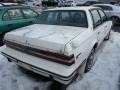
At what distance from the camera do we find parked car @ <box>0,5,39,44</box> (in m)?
6.06

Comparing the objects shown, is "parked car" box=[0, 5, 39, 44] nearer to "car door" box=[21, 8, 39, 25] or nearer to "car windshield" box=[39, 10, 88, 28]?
"car door" box=[21, 8, 39, 25]

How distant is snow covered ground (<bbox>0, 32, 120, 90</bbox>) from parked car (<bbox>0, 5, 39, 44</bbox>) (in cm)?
166

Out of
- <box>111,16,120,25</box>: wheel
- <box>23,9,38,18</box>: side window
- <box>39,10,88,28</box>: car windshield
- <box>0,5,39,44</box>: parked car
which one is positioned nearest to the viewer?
<box>39,10,88,28</box>: car windshield

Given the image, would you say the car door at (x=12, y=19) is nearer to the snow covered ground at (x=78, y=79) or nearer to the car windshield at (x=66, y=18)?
the snow covered ground at (x=78, y=79)

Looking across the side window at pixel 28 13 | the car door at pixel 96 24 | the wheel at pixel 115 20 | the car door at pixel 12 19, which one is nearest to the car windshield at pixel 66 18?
the car door at pixel 96 24

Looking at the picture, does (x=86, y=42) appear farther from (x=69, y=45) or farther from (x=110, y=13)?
(x=110, y=13)

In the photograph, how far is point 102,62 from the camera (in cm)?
465

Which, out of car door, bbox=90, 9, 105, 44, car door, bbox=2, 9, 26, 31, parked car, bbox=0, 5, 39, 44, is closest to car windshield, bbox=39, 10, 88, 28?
car door, bbox=90, 9, 105, 44

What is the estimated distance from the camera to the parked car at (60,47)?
9.31ft

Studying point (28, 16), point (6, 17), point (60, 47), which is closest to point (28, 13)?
point (28, 16)

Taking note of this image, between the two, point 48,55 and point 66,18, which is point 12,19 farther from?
point 48,55

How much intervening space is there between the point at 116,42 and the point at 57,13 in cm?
342

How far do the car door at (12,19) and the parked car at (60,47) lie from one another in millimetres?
2471

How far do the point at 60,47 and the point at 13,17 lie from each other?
13.8ft
